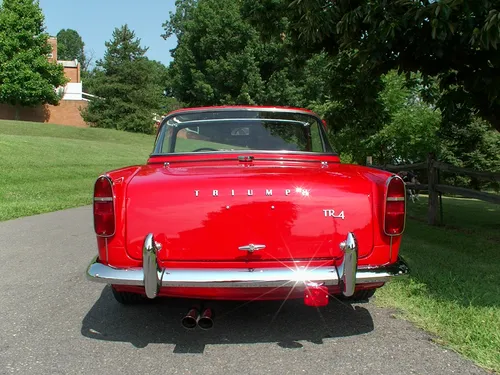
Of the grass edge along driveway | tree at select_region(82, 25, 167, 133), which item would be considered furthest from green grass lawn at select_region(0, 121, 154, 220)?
tree at select_region(82, 25, 167, 133)

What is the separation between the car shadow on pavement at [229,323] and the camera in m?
3.46

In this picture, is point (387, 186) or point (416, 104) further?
point (416, 104)

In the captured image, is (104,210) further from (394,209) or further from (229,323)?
(394,209)

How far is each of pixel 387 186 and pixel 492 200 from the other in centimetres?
508

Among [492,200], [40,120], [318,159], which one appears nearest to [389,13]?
[318,159]

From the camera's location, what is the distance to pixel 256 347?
10.8 feet

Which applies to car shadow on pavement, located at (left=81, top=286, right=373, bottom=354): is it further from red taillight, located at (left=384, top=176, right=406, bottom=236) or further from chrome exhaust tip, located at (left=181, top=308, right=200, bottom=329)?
red taillight, located at (left=384, top=176, right=406, bottom=236)

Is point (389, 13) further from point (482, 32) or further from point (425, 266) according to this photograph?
point (425, 266)

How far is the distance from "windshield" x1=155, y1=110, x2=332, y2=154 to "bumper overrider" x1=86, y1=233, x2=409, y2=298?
1.63 m

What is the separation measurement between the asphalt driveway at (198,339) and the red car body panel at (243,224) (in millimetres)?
403

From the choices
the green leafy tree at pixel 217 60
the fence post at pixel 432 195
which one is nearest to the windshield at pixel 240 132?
the fence post at pixel 432 195

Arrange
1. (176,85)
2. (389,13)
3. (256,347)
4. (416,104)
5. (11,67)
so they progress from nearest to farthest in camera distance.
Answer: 1. (256,347)
2. (389,13)
3. (416,104)
4. (11,67)
5. (176,85)

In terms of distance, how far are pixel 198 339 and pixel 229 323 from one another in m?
0.36

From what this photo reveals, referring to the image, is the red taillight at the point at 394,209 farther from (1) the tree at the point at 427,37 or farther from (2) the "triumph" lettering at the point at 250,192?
(1) the tree at the point at 427,37
